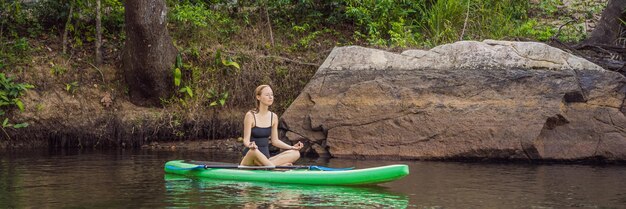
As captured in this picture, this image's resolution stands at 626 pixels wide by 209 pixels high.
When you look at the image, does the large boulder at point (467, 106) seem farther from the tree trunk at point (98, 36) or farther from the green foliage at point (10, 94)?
the green foliage at point (10, 94)

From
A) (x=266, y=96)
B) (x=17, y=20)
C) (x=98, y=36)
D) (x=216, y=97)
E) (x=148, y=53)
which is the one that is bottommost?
(x=266, y=96)

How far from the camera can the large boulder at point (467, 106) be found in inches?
548

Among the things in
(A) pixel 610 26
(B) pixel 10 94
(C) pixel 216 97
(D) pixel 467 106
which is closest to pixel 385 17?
(C) pixel 216 97

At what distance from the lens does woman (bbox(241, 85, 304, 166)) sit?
11453 mm

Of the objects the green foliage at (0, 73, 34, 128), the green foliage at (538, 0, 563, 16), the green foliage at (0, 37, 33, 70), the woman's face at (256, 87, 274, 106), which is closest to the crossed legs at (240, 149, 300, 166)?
the woman's face at (256, 87, 274, 106)

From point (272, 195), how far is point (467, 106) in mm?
5181

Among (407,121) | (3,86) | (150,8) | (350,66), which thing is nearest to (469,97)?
(407,121)

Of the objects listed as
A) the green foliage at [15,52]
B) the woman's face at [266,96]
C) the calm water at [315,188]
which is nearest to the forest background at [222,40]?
the green foliage at [15,52]

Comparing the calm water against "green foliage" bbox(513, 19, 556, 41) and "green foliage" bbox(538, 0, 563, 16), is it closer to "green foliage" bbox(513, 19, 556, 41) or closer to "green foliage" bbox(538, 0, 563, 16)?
"green foliage" bbox(513, 19, 556, 41)

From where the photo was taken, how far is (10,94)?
1583cm

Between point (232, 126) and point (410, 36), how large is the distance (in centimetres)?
374

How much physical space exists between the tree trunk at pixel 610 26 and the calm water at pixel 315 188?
4.39 metres

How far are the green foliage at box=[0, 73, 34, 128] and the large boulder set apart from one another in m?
4.37

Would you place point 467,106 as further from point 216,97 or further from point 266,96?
point 216,97
